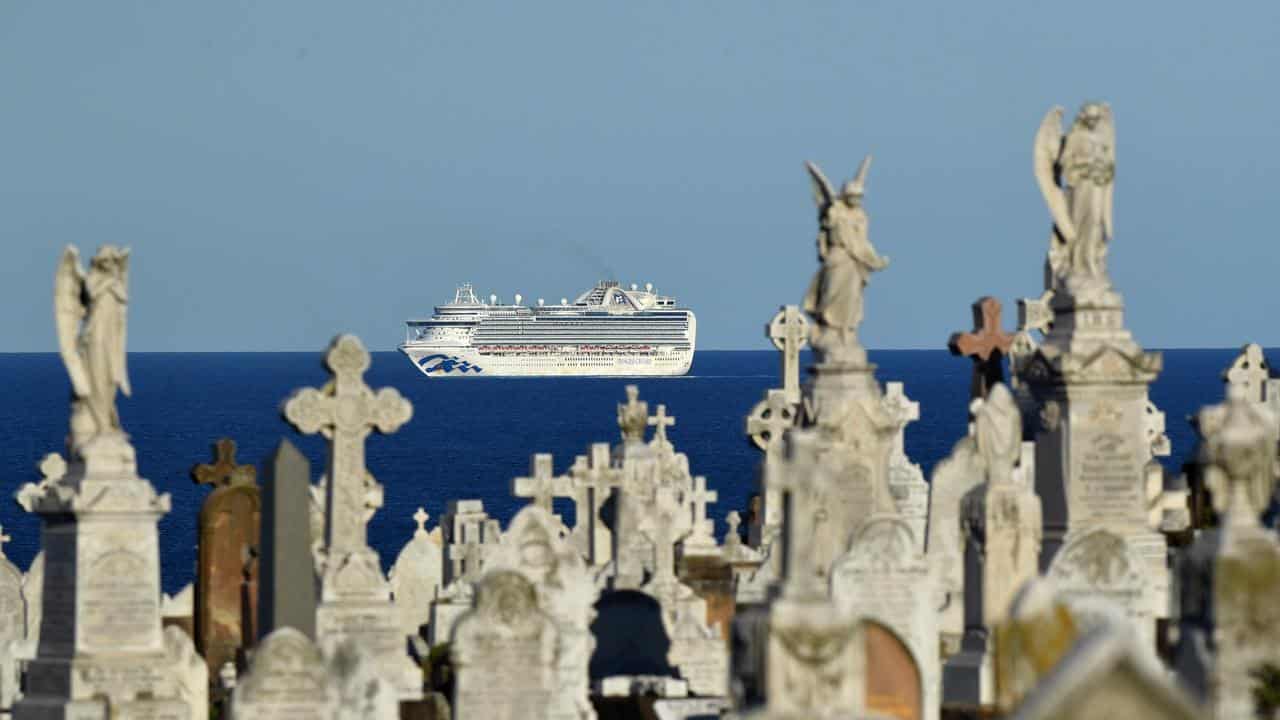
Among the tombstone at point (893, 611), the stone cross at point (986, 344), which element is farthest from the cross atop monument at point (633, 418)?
the tombstone at point (893, 611)

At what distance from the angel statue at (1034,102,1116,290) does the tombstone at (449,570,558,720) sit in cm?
Result: 520

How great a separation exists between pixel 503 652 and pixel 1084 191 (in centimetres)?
588

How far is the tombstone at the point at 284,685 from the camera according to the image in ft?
55.3

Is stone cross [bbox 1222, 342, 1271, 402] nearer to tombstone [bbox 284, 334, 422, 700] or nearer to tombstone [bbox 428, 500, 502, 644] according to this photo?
tombstone [bbox 428, 500, 502, 644]

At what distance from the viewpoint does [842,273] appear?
20.7m

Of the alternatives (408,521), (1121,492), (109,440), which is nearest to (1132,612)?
(1121,492)

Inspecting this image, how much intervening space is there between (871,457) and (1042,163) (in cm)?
243

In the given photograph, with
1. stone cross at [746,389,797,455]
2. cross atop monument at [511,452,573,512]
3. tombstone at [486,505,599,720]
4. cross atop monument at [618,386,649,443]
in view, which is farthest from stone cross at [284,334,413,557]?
stone cross at [746,389,797,455]

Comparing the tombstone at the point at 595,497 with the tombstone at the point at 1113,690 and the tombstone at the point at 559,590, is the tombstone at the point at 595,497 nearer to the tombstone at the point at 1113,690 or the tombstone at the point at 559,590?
the tombstone at the point at 559,590

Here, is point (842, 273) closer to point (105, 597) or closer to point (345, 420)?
point (345, 420)

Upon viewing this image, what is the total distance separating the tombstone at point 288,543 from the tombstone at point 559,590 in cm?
129

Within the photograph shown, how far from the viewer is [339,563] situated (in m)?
20.3

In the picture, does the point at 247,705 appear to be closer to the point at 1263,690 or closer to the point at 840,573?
the point at 840,573

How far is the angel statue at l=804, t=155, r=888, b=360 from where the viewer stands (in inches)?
814
